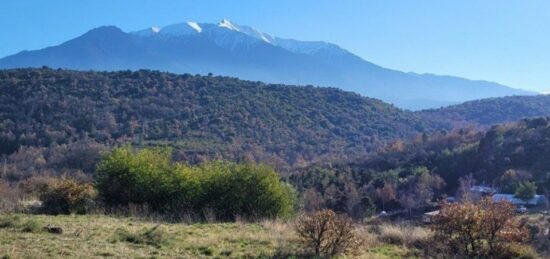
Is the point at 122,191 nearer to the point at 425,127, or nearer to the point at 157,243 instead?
the point at 157,243

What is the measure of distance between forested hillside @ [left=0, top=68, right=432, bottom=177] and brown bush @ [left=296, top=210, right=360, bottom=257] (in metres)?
46.6

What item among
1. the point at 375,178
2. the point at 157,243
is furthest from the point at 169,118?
the point at 157,243

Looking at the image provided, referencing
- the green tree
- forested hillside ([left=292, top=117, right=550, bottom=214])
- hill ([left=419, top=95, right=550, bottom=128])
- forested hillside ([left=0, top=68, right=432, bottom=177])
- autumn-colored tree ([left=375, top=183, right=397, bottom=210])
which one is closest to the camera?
the green tree

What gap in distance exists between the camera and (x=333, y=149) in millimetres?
95000

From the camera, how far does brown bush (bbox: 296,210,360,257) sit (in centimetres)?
973

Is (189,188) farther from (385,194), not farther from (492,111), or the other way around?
(492,111)

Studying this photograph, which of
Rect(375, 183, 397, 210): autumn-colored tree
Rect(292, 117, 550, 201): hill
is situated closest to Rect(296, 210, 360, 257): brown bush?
Rect(292, 117, 550, 201): hill

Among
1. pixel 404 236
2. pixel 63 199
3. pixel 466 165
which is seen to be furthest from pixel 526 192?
pixel 63 199

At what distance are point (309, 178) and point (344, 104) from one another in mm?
57568

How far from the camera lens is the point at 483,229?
9.95 meters

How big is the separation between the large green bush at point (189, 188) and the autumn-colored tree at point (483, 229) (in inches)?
367

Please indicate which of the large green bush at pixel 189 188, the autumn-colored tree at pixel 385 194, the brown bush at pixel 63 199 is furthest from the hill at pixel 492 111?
the brown bush at pixel 63 199

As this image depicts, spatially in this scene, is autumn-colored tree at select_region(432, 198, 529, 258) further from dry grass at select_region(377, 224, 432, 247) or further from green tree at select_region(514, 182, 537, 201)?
green tree at select_region(514, 182, 537, 201)

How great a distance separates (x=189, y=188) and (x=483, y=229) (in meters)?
11.5
